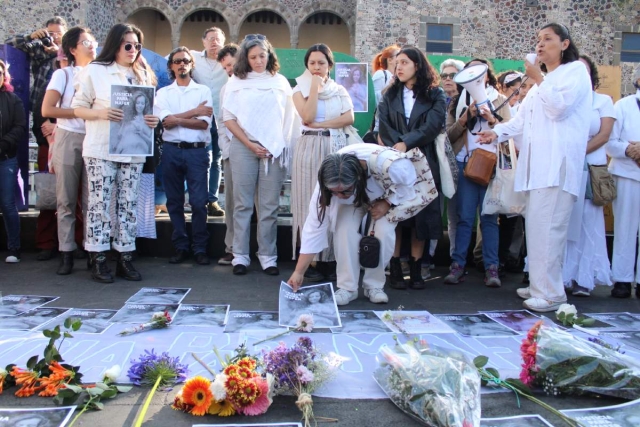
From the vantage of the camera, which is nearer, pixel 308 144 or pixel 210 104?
pixel 308 144

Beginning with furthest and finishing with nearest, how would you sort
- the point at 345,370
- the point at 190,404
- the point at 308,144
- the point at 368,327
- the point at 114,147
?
the point at 308,144
the point at 114,147
the point at 368,327
the point at 345,370
the point at 190,404

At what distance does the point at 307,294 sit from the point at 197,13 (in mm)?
23091

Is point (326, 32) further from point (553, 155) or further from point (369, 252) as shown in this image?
point (369, 252)

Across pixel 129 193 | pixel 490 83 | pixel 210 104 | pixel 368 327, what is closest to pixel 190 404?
pixel 368 327

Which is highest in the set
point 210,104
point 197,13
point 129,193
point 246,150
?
point 197,13

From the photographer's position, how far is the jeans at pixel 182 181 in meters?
4.97

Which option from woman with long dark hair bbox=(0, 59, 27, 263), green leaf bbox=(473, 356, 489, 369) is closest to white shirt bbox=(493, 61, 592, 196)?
green leaf bbox=(473, 356, 489, 369)

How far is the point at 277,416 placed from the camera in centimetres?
225

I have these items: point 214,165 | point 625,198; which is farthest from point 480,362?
point 214,165

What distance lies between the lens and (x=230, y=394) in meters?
2.16

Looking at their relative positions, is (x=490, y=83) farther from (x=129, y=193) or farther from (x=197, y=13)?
(x=197, y=13)

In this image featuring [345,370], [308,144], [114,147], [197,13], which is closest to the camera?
[345,370]

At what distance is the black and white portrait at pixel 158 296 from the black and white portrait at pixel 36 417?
1.58 meters

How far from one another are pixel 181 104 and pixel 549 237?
3094 millimetres
